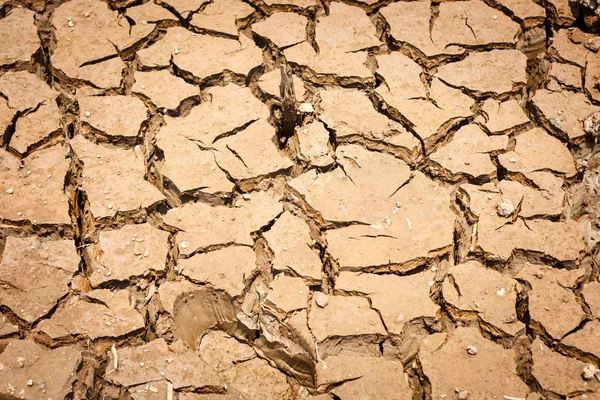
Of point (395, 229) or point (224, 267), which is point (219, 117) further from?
point (395, 229)

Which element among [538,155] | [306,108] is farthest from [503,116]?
[306,108]

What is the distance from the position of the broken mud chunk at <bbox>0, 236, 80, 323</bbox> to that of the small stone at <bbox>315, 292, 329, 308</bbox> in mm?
901

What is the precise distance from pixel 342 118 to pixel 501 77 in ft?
2.55

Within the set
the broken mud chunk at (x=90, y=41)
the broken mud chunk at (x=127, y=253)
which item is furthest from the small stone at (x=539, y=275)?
the broken mud chunk at (x=90, y=41)

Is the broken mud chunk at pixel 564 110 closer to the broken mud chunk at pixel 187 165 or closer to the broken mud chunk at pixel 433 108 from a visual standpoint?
the broken mud chunk at pixel 433 108

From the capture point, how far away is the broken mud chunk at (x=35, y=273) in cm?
243

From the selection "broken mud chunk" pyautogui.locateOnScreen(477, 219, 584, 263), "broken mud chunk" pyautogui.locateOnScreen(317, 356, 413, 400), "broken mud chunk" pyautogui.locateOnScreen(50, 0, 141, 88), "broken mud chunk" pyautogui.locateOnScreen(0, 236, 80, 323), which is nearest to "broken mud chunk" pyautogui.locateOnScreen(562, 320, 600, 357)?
"broken mud chunk" pyautogui.locateOnScreen(477, 219, 584, 263)

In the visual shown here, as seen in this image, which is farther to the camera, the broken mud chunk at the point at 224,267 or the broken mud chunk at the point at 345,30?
the broken mud chunk at the point at 345,30

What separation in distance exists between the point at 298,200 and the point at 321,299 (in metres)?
0.45

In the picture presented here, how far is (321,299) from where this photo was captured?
97.1 inches

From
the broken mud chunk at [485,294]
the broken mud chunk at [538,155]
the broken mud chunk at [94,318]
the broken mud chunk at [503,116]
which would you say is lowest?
the broken mud chunk at [94,318]

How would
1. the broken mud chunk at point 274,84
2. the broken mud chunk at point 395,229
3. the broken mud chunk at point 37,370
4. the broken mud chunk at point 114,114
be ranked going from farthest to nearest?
the broken mud chunk at point 274,84
the broken mud chunk at point 114,114
the broken mud chunk at point 395,229
the broken mud chunk at point 37,370

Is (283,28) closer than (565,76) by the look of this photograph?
No

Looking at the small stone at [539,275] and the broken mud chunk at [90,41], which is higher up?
the broken mud chunk at [90,41]
